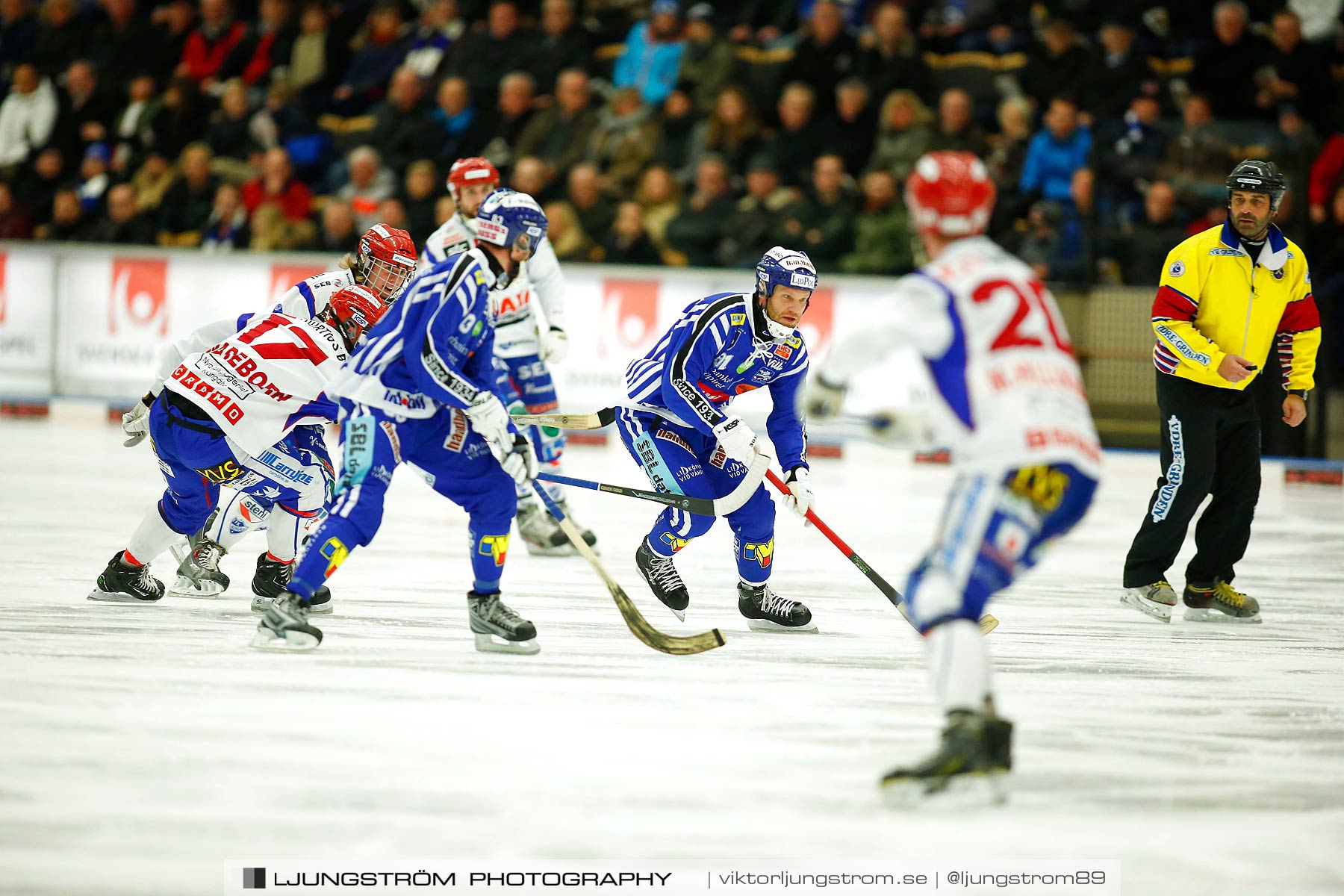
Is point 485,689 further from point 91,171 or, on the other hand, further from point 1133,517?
point 91,171

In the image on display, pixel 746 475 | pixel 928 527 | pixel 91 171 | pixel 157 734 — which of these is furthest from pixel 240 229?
pixel 157 734

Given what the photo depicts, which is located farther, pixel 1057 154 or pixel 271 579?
pixel 1057 154

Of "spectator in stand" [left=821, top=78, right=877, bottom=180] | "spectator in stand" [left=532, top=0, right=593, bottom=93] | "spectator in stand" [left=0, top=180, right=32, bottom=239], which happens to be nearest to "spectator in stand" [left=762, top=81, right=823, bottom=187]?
"spectator in stand" [left=821, top=78, right=877, bottom=180]

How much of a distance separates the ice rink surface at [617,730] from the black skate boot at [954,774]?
0.06 meters

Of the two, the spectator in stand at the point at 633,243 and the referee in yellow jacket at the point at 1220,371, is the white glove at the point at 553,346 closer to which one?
the referee in yellow jacket at the point at 1220,371

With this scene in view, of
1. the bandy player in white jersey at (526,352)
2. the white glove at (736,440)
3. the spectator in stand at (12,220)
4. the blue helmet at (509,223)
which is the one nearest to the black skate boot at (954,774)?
the white glove at (736,440)

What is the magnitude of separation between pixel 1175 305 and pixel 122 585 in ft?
14.4

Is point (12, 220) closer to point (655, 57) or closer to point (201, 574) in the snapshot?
point (655, 57)

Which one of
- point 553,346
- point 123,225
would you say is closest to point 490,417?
point 553,346

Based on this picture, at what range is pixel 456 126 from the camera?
45.0ft

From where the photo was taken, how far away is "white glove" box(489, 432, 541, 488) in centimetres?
491

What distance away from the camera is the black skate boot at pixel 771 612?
5793 millimetres

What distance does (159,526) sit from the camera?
5.70 metres

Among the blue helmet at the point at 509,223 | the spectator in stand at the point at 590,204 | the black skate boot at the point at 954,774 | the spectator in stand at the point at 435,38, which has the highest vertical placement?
the spectator in stand at the point at 435,38
